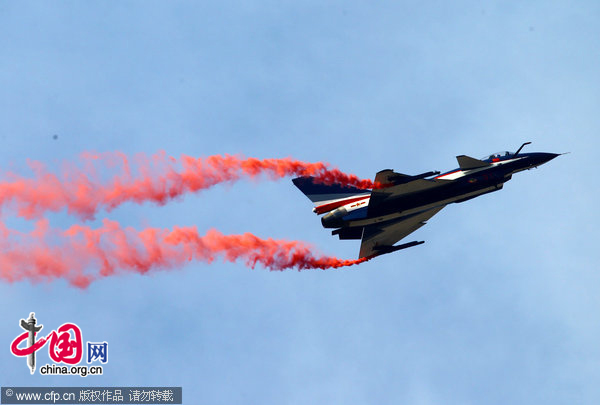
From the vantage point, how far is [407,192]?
49.5 meters

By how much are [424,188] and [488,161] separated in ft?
16.1

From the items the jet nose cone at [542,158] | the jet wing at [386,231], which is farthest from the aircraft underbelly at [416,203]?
the jet nose cone at [542,158]

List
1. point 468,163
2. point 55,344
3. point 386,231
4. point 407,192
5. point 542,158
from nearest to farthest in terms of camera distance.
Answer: point 55,344 → point 407,192 → point 468,163 → point 542,158 → point 386,231

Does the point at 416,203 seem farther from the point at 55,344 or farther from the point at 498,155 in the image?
the point at 55,344

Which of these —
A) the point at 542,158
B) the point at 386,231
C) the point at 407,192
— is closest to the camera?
the point at 407,192

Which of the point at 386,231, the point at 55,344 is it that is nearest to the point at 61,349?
the point at 55,344

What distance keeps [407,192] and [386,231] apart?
4.73 meters

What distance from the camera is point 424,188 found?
49.6 metres

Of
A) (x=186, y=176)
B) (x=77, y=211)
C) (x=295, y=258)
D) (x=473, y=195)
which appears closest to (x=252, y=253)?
(x=295, y=258)

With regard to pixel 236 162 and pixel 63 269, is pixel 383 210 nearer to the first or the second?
pixel 236 162

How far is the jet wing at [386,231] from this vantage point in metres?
52.8

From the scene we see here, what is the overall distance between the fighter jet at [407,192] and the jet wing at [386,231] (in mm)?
405

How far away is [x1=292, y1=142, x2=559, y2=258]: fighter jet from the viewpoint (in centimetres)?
4947

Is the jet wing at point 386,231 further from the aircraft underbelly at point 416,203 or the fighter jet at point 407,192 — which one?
the aircraft underbelly at point 416,203
